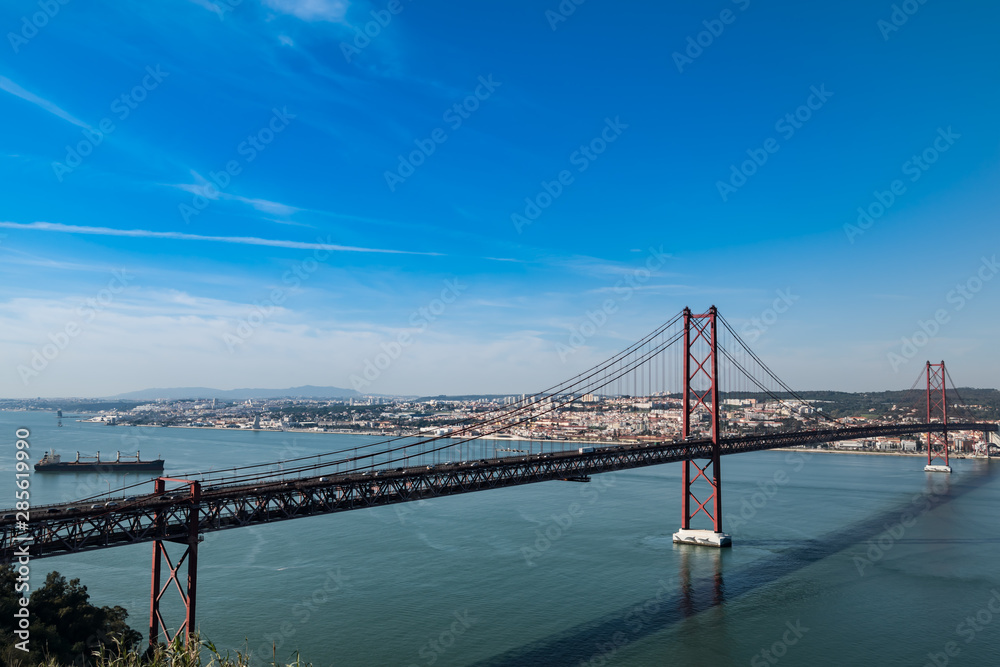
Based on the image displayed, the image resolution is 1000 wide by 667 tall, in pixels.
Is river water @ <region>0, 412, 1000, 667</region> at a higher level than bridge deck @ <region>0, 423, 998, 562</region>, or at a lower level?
lower

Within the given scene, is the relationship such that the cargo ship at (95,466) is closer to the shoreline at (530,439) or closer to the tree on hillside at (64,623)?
the shoreline at (530,439)

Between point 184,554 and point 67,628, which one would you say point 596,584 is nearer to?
point 184,554

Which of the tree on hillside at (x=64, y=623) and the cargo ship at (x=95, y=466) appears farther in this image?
the cargo ship at (x=95, y=466)

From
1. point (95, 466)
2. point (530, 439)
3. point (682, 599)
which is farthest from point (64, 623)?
point (95, 466)

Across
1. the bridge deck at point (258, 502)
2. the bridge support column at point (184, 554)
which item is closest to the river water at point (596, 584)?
the bridge deck at point (258, 502)

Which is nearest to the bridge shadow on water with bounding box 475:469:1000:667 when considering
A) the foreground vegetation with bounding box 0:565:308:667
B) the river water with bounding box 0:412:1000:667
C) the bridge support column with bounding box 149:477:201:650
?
the river water with bounding box 0:412:1000:667

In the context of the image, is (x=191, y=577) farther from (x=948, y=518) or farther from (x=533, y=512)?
(x=948, y=518)

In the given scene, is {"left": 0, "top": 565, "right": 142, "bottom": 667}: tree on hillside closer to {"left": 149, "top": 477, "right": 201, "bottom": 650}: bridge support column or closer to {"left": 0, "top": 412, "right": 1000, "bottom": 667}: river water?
{"left": 149, "top": 477, "right": 201, "bottom": 650}: bridge support column
